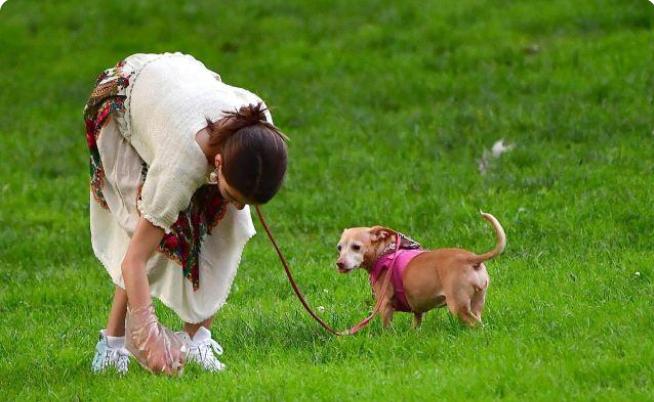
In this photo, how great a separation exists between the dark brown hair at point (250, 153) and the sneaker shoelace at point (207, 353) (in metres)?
1.08

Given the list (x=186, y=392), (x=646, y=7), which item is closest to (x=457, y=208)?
(x=186, y=392)

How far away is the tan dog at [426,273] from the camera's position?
22.2ft

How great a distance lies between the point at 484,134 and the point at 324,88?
10.1ft

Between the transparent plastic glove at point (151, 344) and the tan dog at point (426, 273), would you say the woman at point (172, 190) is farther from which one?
the tan dog at point (426, 273)

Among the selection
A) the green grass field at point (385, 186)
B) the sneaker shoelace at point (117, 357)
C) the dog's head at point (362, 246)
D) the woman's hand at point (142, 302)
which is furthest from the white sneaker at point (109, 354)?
the dog's head at point (362, 246)

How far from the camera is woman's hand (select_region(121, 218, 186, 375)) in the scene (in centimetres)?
616

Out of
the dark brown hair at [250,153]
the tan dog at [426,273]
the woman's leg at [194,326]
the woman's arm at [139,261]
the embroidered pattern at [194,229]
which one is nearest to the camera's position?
the dark brown hair at [250,153]

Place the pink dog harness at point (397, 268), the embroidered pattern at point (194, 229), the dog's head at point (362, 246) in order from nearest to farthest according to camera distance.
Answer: the embroidered pattern at point (194, 229)
the pink dog harness at point (397, 268)
the dog's head at point (362, 246)

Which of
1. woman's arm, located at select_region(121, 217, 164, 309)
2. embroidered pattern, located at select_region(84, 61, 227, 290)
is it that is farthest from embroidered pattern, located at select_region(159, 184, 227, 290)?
woman's arm, located at select_region(121, 217, 164, 309)

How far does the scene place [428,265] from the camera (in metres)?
6.97

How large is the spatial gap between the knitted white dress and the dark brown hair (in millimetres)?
179

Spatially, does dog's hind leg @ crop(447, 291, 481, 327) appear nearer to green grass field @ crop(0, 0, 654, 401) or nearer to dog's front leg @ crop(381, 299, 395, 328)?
green grass field @ crop(0, 0, 654, 401)

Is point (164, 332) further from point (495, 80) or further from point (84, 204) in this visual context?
point (495, 80)

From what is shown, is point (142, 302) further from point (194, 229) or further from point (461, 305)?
point (461, 305)
